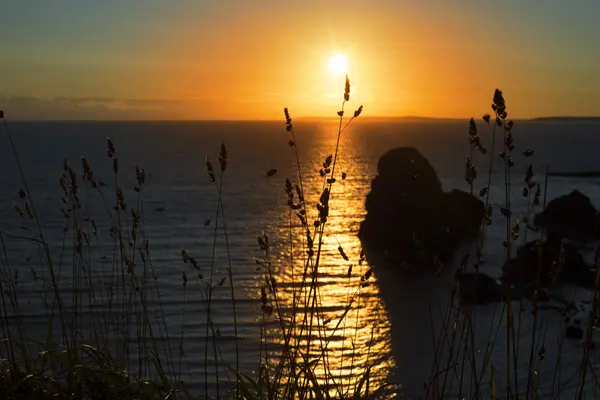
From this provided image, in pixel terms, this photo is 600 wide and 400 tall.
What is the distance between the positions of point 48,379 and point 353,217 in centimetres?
2676

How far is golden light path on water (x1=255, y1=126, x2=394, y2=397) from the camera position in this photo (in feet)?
12.7

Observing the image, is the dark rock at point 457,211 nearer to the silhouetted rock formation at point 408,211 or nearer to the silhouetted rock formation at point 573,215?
the silhouetted rock formation at point 408,211

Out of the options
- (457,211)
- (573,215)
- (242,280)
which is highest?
(573,215)

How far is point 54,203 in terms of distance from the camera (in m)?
34.2

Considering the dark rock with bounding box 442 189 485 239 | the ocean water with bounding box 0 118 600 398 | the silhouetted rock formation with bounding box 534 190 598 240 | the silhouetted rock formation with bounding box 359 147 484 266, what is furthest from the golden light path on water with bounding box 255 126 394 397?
the silhouetted rock formation with bounding box 534 190 598 240

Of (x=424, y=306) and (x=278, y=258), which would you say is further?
(x=278, y=258)

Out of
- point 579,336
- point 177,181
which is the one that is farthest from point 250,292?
point 177,181

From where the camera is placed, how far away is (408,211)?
20.9 metres

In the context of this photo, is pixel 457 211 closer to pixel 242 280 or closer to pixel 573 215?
pixel 573 215

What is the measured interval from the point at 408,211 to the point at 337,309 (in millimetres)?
7740

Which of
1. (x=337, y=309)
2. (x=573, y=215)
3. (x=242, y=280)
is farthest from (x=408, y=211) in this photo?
(x=337, y=309)

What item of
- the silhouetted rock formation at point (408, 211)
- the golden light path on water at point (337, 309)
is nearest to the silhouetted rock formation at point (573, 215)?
the silhouetted rock formation at point (408, 211)

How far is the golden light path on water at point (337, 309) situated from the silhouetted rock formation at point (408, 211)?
1188mm

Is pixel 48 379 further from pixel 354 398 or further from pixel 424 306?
pixel 424 306
